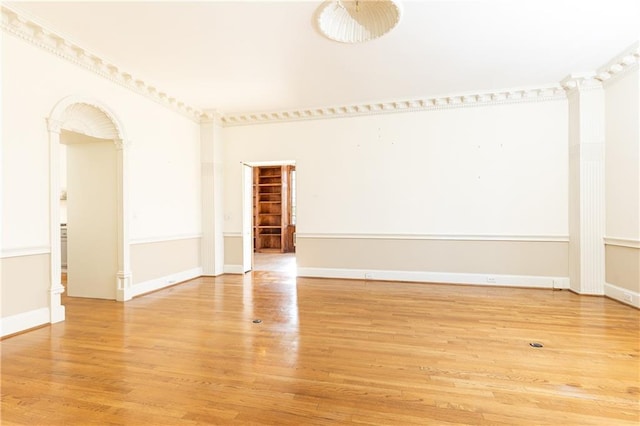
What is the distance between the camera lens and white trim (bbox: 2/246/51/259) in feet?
10.6

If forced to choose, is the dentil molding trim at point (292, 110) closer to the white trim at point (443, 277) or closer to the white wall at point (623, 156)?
the white wall at point (623, 156)

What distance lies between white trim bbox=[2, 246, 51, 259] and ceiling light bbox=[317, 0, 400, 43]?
397 centimetres

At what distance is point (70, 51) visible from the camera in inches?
151

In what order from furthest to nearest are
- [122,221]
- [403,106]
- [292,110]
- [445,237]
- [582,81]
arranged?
[292,110]
[403,106]
[445,237]
[582,81]
[122,221]

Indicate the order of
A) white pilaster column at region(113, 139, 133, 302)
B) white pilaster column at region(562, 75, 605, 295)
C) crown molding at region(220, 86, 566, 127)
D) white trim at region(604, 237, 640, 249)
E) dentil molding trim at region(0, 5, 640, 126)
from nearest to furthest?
dentil molding trim at region(0, 5, 640, 126) → white trim at region(604, 237, 640, 249) → white pilaster column at region(113, 139, 133, 302) → white pilaster column at region(562, 75, 605, 295) → crown molding at region(220, 86, 566, 127)

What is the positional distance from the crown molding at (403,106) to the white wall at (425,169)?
4.0 inches

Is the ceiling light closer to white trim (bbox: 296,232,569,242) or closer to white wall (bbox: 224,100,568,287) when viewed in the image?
white wall (bbox: 224,100,568,287)

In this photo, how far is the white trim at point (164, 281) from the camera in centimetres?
490

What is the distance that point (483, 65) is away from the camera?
14.5 ft

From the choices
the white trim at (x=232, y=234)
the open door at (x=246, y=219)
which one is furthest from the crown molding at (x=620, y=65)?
the white trim at (x=232, y=234)

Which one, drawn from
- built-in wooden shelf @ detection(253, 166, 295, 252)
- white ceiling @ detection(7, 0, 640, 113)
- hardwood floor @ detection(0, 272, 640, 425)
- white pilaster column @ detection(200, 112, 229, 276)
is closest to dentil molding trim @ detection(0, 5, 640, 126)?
white ceiling @ detection(7, 0, 640, 113)

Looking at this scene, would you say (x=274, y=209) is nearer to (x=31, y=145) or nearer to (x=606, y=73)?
(x=31, y=145)

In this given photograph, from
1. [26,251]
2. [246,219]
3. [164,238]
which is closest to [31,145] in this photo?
[26,251]

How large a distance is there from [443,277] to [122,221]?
533 cm
